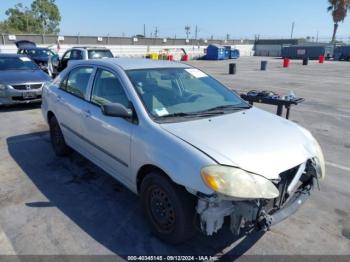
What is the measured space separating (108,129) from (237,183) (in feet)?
5.61

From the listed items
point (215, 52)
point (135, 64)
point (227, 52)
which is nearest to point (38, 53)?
point (135, 64)

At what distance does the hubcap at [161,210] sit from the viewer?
2844 mm

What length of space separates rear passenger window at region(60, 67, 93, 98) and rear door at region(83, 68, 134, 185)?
29cm

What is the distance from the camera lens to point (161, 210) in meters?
2.96

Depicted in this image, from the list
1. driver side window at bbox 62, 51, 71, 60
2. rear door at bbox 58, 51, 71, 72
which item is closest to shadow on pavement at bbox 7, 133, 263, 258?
rear door at bbox 58, 51, 71, 72

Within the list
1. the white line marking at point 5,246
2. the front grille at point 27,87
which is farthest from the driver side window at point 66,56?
the white line marking at point 5,246

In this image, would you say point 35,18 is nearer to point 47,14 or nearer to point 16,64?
point 47,14

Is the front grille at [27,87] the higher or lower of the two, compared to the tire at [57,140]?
higher

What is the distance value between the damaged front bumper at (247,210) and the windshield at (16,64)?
897 cm

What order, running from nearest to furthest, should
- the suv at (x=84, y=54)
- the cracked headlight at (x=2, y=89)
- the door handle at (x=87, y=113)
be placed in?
1. the door handle at (x=87, y=113)
2. the cracked headlight at (x=2, y=89)
3. the suv at (x=84, y=54)

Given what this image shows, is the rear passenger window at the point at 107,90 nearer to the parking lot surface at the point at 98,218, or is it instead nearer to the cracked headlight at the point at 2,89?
the parking lot surface at the point at 98,218

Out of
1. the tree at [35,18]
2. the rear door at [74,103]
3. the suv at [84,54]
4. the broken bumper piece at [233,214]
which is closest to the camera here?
the broken bumper piece at [233,214]

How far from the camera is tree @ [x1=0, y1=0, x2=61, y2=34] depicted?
221ft

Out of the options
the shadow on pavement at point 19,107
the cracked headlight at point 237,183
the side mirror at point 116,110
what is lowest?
the shadow on pavement at point 19,107
